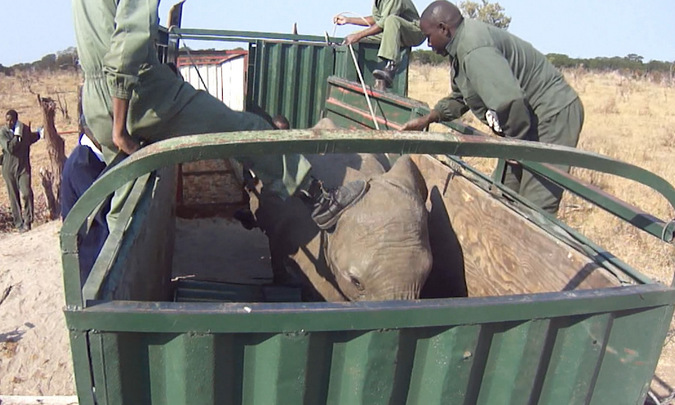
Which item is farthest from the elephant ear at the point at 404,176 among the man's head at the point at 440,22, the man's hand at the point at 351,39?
the man's hand at the point at 351,39

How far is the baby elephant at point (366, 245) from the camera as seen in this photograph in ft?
9.96

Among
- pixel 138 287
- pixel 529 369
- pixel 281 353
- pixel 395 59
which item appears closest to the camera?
pixel 281 353

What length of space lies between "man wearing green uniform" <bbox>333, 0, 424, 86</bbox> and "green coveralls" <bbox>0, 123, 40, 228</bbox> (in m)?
6.41

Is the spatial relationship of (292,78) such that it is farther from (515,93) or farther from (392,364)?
(392,364)

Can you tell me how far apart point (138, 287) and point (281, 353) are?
40.6 inches

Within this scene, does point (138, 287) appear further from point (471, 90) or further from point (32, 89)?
point (32, 89)

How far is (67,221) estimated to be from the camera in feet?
5.44

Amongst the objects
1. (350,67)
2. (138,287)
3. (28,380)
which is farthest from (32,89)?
(138,287)

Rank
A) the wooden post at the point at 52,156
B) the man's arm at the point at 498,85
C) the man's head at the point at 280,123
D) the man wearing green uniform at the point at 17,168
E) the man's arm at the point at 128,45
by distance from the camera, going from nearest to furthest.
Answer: the man's arm at the point at 128,45 → the man's arm at the point at 498,85 → the man's head at the point at 280,123 → the wooden post at the point at 52,156 → the man wearing green uniform at the point at 17,168

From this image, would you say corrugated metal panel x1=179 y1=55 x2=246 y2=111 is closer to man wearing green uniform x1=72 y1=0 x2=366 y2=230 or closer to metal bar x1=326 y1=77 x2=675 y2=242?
man wearing green uniform x1=72 y1=0 x2=366 y2=230

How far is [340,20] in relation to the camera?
7.48m

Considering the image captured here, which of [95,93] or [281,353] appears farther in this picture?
[95,93]

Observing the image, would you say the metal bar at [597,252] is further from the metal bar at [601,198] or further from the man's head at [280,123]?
the man's head at [280,123]

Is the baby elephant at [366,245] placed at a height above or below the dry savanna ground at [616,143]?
above
